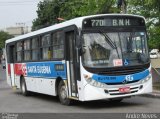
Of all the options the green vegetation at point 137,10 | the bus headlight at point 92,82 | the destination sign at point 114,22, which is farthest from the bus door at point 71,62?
the green vegetation at point 137,10

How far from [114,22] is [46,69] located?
156 inches

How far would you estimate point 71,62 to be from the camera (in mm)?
15531

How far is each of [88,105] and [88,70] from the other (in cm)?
221

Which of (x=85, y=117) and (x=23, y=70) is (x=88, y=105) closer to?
(x=85, y=117)

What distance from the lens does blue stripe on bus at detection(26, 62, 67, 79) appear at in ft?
53.7

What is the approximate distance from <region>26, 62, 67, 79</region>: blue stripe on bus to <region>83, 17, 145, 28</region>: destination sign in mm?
1934

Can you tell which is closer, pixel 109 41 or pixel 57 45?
pixel 109 41

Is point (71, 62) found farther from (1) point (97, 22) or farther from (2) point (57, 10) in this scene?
(2) point (57, 10)

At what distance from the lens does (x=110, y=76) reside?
14.5 metres

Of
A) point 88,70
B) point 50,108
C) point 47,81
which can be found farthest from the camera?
point 47,81

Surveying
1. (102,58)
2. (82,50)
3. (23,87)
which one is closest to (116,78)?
(102,58)

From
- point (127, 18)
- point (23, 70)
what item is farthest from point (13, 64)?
point (127, 18)

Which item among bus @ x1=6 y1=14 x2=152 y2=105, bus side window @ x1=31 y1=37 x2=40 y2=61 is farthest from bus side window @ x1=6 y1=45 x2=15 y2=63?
bus @ x1=6 y1=14 x2=152 y2=105

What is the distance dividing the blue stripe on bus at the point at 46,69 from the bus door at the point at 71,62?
427 millimetres
